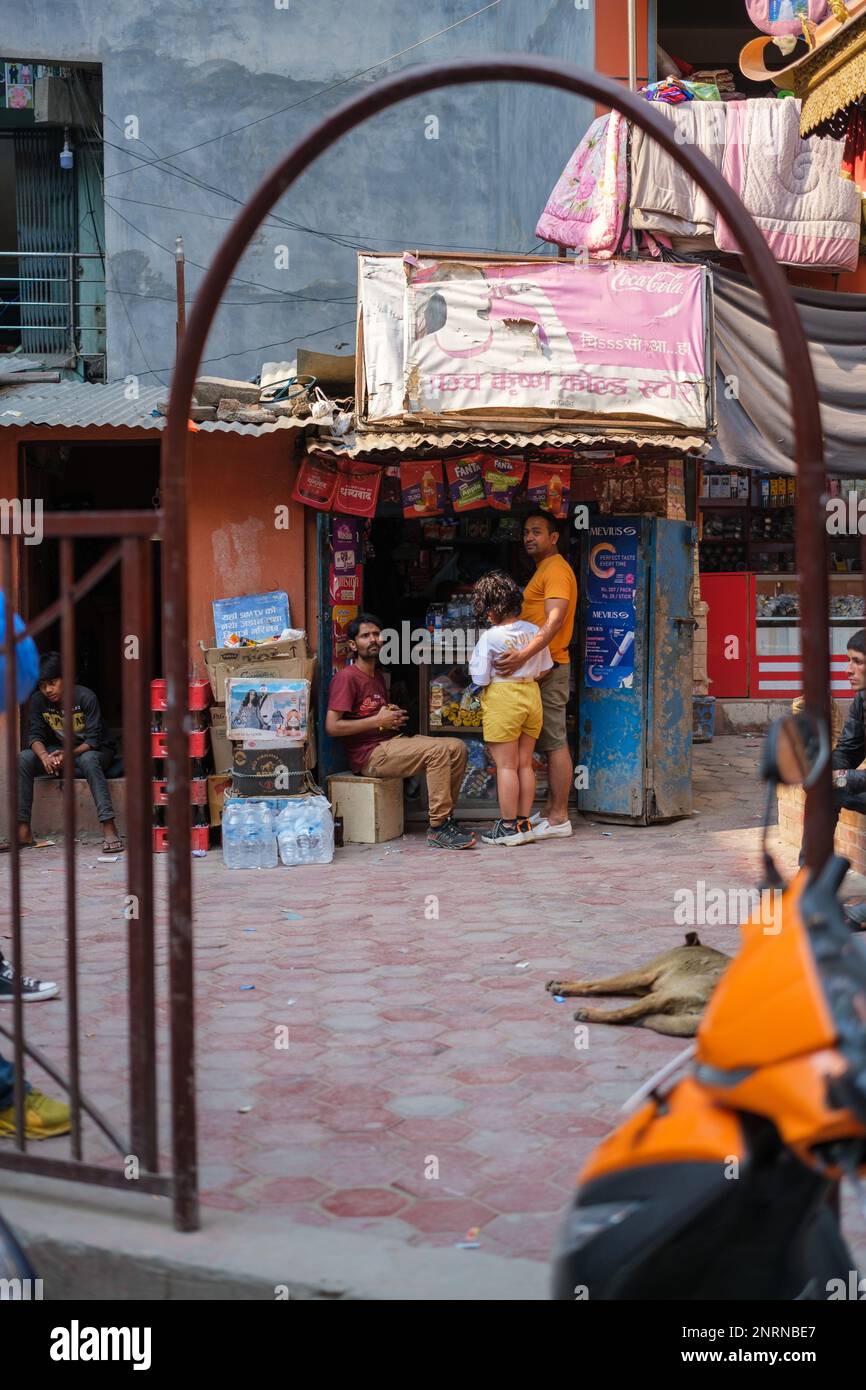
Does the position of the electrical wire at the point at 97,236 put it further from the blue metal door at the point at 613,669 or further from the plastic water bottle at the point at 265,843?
the plastic water bottle at the point at 265,843

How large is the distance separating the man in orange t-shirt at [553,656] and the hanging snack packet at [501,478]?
1.20 feet

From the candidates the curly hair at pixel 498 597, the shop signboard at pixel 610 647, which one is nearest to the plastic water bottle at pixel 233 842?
Result: the curly hair at pixel 498 597

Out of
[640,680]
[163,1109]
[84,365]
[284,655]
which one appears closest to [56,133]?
[84,365]

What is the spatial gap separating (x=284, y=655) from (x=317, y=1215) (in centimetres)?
618

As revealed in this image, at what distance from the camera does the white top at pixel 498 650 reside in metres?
9.06

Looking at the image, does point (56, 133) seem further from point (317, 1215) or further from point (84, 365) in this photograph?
point (317, 1215)

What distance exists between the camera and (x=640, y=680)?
31.8 ft

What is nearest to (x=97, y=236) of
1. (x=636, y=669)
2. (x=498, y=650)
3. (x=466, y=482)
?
Answer: (x=466, y=482)

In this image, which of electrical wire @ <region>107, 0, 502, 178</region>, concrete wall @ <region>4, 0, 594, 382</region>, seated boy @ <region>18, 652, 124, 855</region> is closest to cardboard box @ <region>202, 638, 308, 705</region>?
seated boy @ <region>18, 652, 124, 855</region>

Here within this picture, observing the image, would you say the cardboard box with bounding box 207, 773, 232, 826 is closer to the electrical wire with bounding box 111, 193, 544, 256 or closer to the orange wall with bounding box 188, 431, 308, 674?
the orange wall with bounding box 188, 431, 308, 674

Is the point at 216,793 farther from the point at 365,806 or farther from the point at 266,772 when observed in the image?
the point at 365,806

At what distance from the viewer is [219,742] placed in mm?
9477

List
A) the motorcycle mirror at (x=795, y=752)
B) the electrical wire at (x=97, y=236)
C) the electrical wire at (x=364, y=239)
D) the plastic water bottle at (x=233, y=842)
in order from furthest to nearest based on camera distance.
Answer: the electrical wire at (x=364, y=239) < the electrical wire at (x=97, y=236) < the plastic water bottle at (x=233, y=842) < the motorcycle mirror at (x=795, y=752)

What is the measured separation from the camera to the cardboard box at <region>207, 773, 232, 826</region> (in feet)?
30.1
